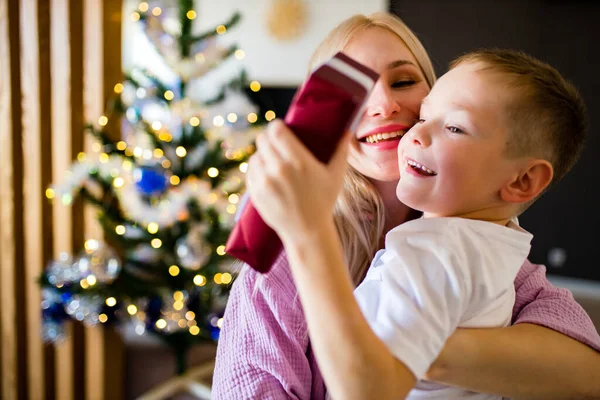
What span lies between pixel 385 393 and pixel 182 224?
5.98 feet

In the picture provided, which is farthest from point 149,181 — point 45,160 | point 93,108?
point 45,160

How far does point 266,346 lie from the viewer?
97cm

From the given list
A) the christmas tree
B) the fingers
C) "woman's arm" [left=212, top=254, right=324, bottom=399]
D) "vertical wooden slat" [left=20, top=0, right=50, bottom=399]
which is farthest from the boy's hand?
"vertical wooden slat" [left=20, top=0, right=50, bottom=399]

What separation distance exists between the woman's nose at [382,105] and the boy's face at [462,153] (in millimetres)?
255

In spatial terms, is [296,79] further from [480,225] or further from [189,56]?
[480,225]

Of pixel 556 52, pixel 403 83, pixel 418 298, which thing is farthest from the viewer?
pixel 556 52

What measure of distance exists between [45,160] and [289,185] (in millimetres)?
2394

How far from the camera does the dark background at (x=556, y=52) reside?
329cm

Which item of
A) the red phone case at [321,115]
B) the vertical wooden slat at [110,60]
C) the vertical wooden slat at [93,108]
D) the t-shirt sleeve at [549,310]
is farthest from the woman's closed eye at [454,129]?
the vertical wooden slat at [110,60]

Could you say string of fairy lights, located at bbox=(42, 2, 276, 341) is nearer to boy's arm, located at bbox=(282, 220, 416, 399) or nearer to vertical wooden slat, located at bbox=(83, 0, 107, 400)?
vertical wooden slat, located at bbox=(83, 0, 107, 400)

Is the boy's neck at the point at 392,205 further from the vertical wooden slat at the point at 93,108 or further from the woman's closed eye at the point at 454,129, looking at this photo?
the vertical wooden slat at the point at 93,108

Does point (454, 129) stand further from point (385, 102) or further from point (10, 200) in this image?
point (10, 200)

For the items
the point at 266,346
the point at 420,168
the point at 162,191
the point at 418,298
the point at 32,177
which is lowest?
the point at 32,177

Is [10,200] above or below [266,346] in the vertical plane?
below
